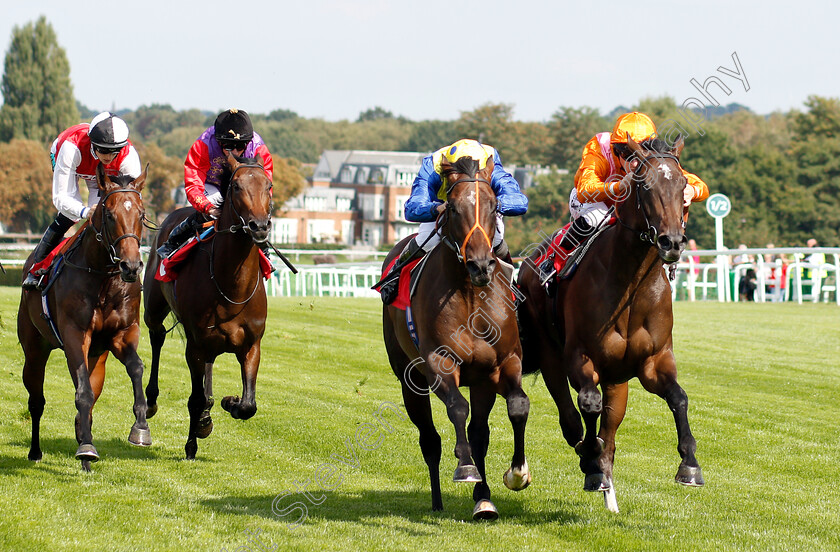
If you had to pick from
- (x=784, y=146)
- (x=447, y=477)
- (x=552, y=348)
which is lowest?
(x=447, y=477)

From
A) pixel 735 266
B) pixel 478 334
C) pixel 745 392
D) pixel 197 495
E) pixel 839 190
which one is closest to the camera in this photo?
pixel 478 334

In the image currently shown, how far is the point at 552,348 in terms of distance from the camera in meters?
6.91

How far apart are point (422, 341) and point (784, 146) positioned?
239 ft

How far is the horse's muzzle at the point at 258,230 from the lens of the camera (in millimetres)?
6977

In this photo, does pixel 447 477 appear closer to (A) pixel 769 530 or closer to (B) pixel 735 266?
(A) pixel 769 530

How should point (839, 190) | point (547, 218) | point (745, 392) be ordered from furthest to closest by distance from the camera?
point (547, 218)
point (839, 190)
point (745, 392)

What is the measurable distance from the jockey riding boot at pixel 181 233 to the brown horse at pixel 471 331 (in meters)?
2.82

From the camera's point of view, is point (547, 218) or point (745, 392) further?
point (547, 218)

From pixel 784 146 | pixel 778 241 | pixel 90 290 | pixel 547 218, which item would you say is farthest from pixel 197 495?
pixel 784 146

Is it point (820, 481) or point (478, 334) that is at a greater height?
point (478, 334)

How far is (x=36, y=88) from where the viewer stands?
205 ft

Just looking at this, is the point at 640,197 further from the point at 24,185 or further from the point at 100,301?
the point at 24,185

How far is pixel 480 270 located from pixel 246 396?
8.69 feet

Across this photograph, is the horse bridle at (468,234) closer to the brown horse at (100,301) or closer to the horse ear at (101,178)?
the brown horse at (100,301)
